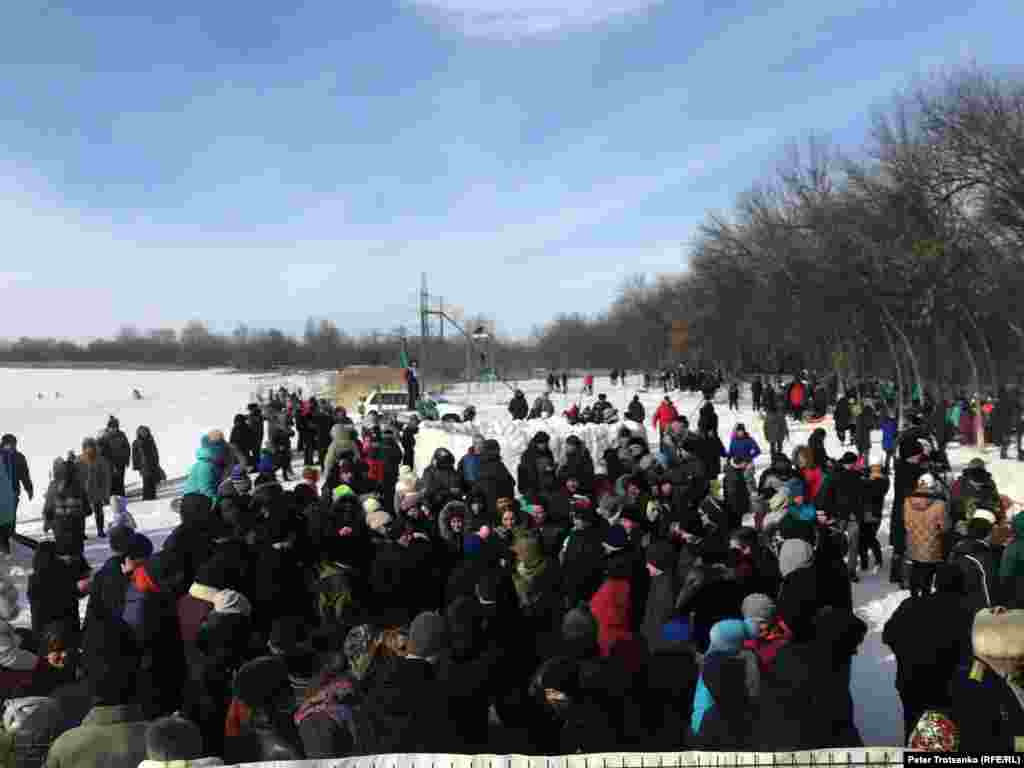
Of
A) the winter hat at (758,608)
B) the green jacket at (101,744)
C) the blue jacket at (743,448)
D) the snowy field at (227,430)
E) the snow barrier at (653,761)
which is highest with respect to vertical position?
the blue jacket at (743,448)

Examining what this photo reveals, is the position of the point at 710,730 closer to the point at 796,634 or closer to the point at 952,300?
the point at 796,634

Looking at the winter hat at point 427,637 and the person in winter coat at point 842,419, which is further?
the person in winter coat at point 842,419

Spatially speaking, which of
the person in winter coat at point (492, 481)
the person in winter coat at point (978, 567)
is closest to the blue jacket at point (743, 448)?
the person in winter coat at point (492, 481)

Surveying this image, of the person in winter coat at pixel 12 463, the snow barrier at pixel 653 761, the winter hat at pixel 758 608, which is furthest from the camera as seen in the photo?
the person in winter coat at pixel 12 463

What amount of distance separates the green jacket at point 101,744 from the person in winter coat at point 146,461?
469 inches

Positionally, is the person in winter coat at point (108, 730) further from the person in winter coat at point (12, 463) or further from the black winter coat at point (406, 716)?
the person in winter coat at point (12, 463)

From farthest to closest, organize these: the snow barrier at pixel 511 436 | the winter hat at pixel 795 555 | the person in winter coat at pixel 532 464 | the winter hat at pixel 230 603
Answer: the snow barrier at pixel 511 436, the person in winter coat at pixel 532 464, the winter hat at pixel 795 555, the winter hat at pixel 230 603

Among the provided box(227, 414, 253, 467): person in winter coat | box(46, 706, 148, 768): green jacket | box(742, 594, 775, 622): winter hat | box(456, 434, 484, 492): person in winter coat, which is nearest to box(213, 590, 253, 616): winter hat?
box(46, 706, 148, 768): green jacket

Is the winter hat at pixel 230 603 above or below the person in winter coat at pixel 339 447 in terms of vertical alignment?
below

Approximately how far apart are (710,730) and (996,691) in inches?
48.8

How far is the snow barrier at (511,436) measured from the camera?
50.6ft

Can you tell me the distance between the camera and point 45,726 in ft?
12.4

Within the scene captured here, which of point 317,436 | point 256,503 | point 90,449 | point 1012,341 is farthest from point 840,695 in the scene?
point 1012,341

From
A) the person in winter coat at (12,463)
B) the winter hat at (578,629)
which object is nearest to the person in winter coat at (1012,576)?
the winter hat at (578,629)
